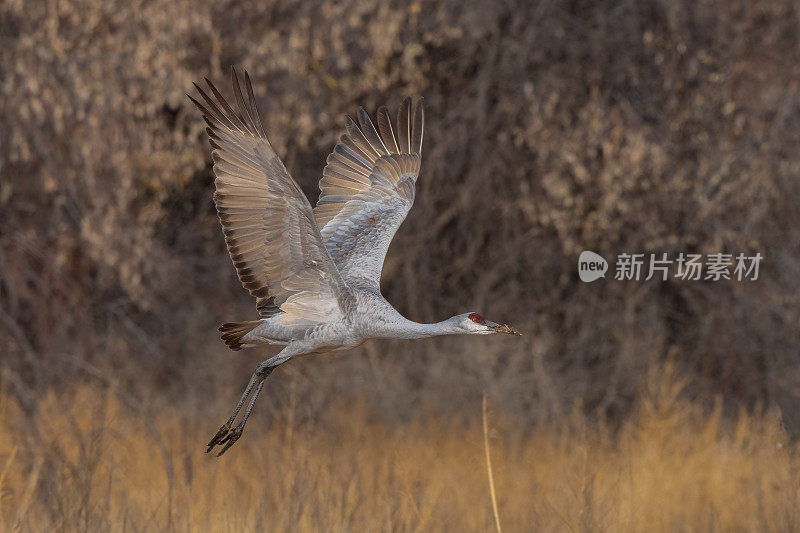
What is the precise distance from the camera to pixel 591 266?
26.4 feet

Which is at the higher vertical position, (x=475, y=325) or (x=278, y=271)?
(x=278, y=271)

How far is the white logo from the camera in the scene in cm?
795

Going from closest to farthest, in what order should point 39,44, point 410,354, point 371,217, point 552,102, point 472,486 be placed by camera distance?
point 371,217
point 472,486
point 39,44
point 552,102
point 410,354

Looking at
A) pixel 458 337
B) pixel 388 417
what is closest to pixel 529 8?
pixel 458 337

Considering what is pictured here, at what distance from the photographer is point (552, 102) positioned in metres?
7.43

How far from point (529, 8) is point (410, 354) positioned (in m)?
2.68

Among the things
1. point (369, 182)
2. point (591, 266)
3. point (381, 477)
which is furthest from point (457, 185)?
point (381, 477)

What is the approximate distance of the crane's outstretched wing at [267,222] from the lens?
3875mm

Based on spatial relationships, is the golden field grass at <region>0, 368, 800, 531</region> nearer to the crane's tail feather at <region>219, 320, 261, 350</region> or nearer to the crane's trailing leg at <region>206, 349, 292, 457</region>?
the crane's trailing leg at <region>206, 349, 292, 457</region>

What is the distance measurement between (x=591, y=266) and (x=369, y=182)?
319 cm

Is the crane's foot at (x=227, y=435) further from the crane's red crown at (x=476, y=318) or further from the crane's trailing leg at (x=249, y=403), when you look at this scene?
the crane's red crown at (x=476, y=318)

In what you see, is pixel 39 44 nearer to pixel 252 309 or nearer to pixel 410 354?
pixel 252 309

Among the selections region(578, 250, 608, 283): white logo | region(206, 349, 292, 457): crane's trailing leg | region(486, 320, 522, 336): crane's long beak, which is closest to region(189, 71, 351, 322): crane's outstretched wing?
region(206, 349, 292, 457): crane's trailing leg

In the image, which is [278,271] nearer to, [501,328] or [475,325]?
[475,325]
